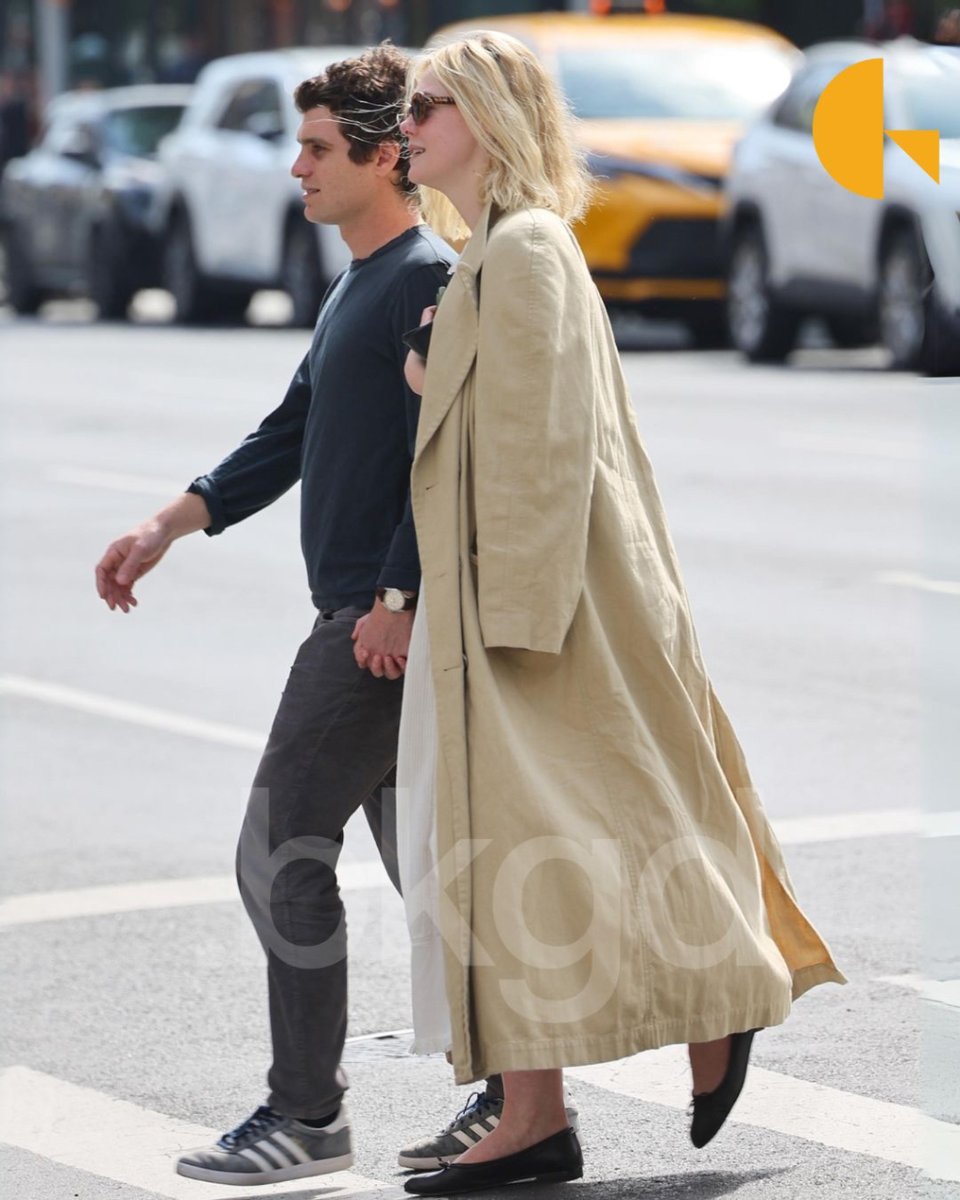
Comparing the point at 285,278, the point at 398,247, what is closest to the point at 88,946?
the point at 398,247

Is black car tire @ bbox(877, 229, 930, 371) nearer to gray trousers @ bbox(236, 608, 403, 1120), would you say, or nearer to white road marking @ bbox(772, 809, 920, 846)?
white road marking @ bbox(772, 809, 920, 846)

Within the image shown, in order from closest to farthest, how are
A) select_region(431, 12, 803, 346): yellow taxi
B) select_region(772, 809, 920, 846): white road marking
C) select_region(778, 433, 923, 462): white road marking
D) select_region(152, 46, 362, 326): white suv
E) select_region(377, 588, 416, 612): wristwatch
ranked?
select_region(377, 588, 416, 612): wristwatch
select_region(772, 809, 920, 846): white road marking
select_region(778, 433, 923, 462): white road marking
select_region(431, 12, 803, 346): yellow taxi
select_region(152, 46, 362, 326): white suv

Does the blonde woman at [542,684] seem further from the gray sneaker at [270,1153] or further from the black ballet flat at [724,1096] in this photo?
the gray sneaker at [270,1153]

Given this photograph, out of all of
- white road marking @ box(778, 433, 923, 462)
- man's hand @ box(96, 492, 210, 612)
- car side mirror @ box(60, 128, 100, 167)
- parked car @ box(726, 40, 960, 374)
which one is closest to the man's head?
man's hand @ box(96, 492, 210, 612)

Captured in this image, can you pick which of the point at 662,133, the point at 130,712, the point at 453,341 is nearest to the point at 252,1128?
the point at 453,341

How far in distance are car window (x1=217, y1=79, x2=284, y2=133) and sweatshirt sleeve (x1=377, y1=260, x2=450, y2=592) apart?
1743 centimetres

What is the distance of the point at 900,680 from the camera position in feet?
27.8

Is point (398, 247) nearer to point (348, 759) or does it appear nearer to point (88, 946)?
point (348, 759)

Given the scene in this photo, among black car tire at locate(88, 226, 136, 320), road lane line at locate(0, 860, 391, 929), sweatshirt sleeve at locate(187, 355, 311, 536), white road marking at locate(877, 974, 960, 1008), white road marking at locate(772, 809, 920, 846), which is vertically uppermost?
sweatshirt sleeve at locate(187, 355, 311, 536)

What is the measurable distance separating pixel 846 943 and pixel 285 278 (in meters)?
16.4

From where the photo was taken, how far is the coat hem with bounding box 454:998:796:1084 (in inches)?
155

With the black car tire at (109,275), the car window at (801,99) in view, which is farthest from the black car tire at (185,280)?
the car window at (801,99)

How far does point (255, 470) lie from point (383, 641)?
621 mm

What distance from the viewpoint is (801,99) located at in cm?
1770
